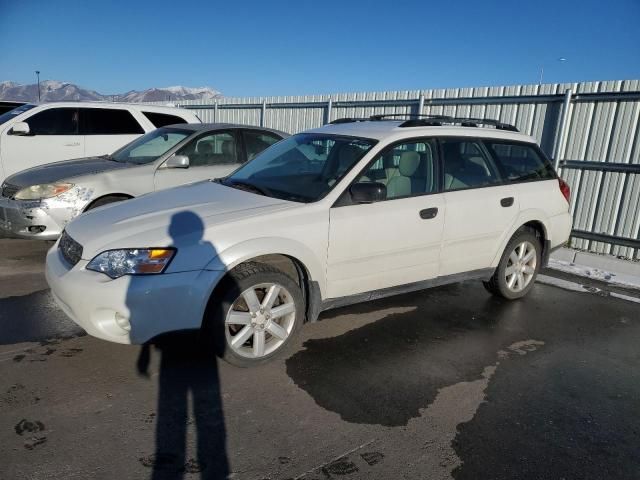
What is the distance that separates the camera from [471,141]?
4.52 metres

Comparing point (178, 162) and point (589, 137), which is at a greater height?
point (589, 137)

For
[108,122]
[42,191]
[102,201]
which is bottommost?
[102,201]

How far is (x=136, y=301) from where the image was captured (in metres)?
2.94

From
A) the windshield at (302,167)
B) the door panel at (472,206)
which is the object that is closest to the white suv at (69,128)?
the windshield at (302,167)

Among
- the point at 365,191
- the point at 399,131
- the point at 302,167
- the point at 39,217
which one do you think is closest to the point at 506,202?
the point at 399,131

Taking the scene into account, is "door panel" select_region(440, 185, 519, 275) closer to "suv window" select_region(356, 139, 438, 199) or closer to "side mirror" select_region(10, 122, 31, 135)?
"suv window" select_region(356, 139, 438, 199)

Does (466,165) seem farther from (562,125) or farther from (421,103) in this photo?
(421,103)

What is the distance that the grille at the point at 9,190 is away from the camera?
5.62 meters

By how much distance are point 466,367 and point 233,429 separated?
1.77 m

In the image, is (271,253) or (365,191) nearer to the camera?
(271,253)

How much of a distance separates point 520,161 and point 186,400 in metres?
3.80

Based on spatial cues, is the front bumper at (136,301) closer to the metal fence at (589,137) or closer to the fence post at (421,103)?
the metal fence at (589,137)

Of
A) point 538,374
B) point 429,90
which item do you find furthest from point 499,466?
point 429,90

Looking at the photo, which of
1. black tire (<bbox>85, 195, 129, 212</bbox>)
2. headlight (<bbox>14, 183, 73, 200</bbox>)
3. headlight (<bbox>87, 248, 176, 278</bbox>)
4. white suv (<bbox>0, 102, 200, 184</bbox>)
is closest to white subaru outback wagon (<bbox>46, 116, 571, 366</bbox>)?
headlight (<bbox>87, 248, 176, 278</bbox>)
